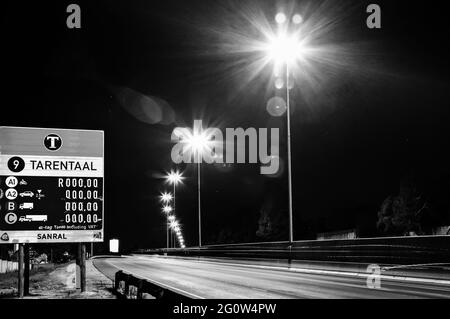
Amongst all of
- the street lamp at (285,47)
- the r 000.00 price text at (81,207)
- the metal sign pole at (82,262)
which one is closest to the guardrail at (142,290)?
the metal sign pole at (82,262)

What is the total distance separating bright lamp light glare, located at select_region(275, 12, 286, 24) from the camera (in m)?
25.5

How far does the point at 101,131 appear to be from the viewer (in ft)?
48.3

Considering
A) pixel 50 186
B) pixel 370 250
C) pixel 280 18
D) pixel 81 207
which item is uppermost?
pixel 280 18

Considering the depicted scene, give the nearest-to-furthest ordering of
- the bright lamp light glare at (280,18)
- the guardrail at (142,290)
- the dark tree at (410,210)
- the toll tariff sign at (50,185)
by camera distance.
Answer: the guardrail at (142,290) → the toll tariff sign at (50,185) → the bright lamp light glare at (280,18) → the dark tree at (410,210)

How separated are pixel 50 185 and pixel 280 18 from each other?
15.1m

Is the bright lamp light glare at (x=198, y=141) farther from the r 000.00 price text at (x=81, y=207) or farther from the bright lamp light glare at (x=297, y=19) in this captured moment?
the r 000.00 price text at (x=81, y=207)

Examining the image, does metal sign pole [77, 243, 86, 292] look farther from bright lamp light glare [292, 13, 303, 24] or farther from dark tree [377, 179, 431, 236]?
dark tree [377, 179, 431, 236]

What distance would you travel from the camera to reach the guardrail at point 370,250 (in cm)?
1659

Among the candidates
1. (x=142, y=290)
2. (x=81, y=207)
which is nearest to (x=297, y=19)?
(x=81, y=207)

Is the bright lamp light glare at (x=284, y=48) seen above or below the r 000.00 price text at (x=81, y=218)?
above

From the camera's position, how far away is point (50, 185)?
14.0m

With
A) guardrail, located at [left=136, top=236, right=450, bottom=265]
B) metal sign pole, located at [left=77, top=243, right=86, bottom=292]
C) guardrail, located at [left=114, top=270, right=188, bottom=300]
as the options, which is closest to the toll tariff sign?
metal sign pole, located at [left=77, top=243, right=86, bottom=292]

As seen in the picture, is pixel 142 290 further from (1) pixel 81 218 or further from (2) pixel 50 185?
(2) pixel 50 185
